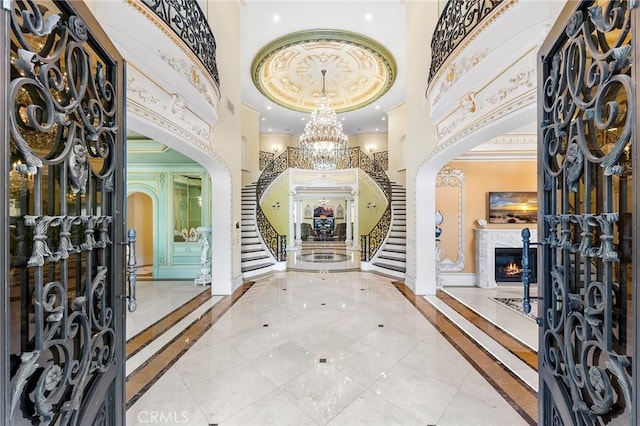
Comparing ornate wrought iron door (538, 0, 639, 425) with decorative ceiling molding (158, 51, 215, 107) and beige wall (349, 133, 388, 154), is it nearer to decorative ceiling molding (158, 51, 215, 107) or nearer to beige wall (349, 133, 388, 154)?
decorative ceiling molding (158, 51, 215, 107)

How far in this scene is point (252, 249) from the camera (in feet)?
25.9

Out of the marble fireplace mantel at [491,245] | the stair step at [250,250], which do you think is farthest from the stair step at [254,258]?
the marble fireplace mantel at [491,245]

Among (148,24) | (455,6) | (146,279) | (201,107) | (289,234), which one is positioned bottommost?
(146,279)

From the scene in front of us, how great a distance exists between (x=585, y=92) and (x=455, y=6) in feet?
12.1

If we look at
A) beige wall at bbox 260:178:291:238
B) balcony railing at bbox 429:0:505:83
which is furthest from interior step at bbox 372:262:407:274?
beige wall at bbox 260:178:291:238

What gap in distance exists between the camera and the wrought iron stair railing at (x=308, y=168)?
8.62m

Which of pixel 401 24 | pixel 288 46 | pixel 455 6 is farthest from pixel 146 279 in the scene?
pixel 401 24

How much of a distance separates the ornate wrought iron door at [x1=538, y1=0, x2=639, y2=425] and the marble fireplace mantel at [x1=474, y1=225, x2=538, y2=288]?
549 centimetres

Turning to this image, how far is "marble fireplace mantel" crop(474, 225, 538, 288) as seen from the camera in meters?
6.23

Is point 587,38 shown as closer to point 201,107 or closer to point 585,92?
point 585,92

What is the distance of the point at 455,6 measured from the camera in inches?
147

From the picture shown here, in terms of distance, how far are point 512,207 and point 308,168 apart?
8704 millimetres

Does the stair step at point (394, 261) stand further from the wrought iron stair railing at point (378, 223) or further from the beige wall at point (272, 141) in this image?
the beige wall at point (272, 141)

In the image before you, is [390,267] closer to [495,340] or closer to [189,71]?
[495,340]
